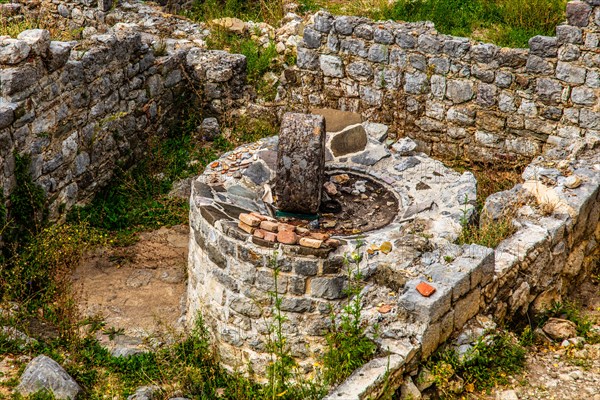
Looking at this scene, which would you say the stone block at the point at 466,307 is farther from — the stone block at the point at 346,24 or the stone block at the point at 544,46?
the stone block at the point at 346,24

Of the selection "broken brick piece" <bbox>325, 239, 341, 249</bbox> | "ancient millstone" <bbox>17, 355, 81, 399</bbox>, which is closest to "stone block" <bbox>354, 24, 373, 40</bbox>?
"broken brick piece" <bbox>325, 239, 341, 249</bbox>

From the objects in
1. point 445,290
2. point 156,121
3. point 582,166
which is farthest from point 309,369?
point 156,121

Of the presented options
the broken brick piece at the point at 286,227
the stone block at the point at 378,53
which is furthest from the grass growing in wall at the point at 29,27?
the broken brick piece at the point at 286,227

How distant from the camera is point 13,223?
27.6ft

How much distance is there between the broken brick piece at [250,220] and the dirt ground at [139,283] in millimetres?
1337

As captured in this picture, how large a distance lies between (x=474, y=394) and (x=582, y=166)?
3.01 m

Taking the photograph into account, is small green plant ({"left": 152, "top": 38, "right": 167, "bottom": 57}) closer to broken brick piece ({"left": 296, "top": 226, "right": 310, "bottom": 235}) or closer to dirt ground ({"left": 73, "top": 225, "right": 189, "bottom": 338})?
dirt ground ({"left": 73, "top": 225, "right": 189, "bottom": 338})

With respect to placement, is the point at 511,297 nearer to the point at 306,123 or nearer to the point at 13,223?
the point at 306,123

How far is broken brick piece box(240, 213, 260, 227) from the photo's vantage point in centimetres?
682

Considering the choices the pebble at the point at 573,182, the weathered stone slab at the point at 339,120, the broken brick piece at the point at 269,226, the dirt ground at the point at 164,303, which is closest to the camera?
the dirt ground at the point at 164,303

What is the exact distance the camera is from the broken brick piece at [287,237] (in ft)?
21.7

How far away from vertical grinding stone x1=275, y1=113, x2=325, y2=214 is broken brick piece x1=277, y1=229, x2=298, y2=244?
801mm

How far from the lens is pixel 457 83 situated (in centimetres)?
1041

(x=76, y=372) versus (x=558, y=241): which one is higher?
(x=558, y=241)
